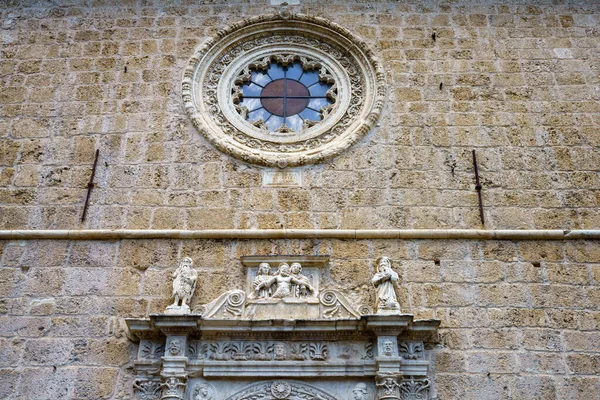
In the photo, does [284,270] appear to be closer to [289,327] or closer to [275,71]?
[289,327]

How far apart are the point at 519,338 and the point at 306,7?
14.8 ft

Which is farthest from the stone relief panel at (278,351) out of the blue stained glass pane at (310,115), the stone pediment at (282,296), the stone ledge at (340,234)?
the blue stained glass pane at (310,115)

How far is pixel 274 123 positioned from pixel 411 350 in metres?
2.96

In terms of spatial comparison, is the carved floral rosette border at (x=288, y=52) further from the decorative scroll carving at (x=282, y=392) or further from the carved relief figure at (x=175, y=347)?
the decorative scroll carving at (x=282, y=392)

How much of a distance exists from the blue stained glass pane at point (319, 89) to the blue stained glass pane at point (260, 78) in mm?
514

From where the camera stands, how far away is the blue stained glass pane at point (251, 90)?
7.70 m

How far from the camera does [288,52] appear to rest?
7902 millimetres

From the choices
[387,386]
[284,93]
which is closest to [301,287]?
[387,386]

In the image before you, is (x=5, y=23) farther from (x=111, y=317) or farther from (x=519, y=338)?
(x=519, y=338)

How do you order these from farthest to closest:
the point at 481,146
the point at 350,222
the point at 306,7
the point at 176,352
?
the point at 306,7 → the point at 481,146 → the point at 350,222 → the point at 176,352

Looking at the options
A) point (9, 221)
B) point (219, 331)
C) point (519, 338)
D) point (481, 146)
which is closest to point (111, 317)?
point (219, 331)

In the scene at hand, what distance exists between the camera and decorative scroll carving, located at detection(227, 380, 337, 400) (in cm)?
565

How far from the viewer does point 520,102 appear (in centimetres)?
738

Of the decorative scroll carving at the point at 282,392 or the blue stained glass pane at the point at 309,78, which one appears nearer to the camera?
the decorative scroll carving at the point at 282,392
